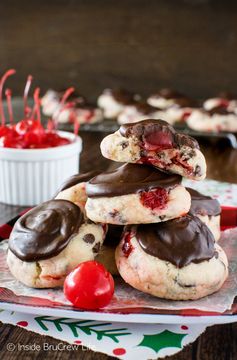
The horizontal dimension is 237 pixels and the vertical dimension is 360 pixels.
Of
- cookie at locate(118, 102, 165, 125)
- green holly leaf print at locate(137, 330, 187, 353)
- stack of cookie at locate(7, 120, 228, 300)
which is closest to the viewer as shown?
green holly leaf print at locate(137, 330, 187, 353)

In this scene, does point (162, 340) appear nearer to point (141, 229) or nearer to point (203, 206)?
point (141, 229)

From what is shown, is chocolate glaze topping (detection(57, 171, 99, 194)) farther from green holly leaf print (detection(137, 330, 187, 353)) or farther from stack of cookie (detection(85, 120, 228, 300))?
green holly leaf print (detection(137, 330, 187, 353))

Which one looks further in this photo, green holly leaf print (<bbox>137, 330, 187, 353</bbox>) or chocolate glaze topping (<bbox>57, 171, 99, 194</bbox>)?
chocolate glaze topping (<bbox>57, 171, 99, 194</bbox>)

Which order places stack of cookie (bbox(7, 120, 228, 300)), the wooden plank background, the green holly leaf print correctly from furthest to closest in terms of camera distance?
the wooden plank background → stack of cookie (bbox(7, 120, 228, 300)) → the green holly leaf print

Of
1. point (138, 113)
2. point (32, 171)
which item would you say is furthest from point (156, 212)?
point (138, 113)

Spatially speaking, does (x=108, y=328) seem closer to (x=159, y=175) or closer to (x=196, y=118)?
(x=159, y=175)

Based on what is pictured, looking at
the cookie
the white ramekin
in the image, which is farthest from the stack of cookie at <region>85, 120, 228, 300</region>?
the cookie

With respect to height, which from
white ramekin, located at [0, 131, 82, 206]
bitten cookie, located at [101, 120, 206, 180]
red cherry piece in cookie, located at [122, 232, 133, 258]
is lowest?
white ramekin, located at [0, 131, 82, 206]

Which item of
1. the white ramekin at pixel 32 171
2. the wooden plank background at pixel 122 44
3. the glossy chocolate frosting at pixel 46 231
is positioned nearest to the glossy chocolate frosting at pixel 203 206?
the glossy chocolate frosting at pixel 46 231
